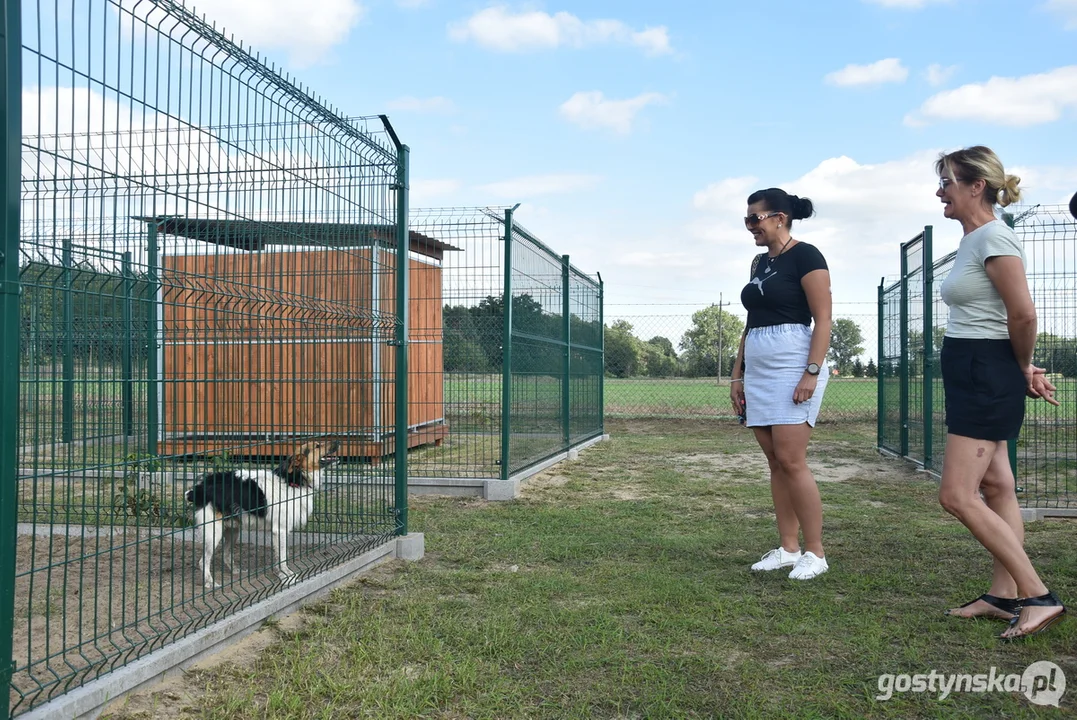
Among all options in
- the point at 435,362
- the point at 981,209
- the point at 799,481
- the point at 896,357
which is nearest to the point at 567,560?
the point at 799,481

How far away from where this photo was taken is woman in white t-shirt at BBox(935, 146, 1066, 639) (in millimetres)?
3219

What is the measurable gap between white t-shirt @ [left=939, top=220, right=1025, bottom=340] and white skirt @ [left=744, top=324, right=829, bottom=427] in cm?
80

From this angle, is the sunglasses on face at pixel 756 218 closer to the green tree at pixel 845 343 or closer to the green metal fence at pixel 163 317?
the green metal fence at pixel 163 317

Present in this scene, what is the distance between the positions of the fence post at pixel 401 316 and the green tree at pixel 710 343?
582 inches

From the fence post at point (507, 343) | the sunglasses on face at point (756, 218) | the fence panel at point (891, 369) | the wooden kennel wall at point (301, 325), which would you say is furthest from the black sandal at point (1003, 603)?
the fence panel at point (891, 369)

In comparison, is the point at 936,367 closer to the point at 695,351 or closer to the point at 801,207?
the point at 801,207

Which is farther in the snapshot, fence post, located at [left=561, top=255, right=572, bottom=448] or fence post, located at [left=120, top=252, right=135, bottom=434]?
fence post, located at [left=561, top=255, right=572, bottom=448]

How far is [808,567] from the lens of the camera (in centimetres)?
416

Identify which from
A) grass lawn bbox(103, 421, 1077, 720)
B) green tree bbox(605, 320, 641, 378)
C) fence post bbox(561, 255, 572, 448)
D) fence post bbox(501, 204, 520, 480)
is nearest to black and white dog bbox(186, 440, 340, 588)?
grass lawn bbox(103, 421, 1077, 720)

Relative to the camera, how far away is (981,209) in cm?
344

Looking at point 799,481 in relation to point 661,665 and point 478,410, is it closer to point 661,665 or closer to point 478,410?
point 661,665

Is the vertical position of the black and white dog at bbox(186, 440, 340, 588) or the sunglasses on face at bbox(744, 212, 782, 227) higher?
the sunglasses on face at bbox(744, 212, 782, 227)

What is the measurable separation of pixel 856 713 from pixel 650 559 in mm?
2090

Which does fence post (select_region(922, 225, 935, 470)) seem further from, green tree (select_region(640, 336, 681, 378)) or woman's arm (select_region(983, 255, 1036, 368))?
green tree (select_region(640, 336, 681, 378))
